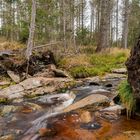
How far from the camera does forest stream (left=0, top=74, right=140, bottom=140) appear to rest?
5676mm

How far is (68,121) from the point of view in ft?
21.0

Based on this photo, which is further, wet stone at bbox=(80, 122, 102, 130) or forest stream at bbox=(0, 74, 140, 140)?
wet stone at bbox=(80, 122, 102, 130)

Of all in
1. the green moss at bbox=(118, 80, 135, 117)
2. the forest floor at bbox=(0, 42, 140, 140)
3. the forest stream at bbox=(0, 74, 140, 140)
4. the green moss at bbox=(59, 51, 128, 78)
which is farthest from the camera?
the green moss at bbox=(59, 51, 128, 78)

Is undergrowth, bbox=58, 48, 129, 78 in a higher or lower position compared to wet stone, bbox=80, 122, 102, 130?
higher

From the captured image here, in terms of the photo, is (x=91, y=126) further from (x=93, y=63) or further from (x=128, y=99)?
(x=93, y=63)

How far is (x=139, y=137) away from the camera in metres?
5.34

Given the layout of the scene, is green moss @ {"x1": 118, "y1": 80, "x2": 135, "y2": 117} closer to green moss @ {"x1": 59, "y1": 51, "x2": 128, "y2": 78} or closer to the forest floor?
the forest floor

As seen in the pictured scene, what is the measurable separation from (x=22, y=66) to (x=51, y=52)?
72.2 inches

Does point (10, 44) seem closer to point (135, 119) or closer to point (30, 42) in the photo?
point (30, 42)

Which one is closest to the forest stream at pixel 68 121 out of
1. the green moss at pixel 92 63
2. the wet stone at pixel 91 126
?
the wet stone at pixel 91 126

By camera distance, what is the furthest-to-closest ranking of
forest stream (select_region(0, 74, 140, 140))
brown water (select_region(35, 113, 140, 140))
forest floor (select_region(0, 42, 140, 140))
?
forest floor (select_region(0, 42, 140, 140)) → forest stream (select_region(0, 74, 140, 140)) → brown water (select_region(35, 113, 140, 140))

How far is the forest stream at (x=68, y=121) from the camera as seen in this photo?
5676 millimetres

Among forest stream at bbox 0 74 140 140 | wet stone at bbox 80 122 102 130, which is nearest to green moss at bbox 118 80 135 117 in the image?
forest stream at bbox 0 74 140 140

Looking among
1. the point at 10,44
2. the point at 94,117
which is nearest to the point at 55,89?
the point at 94,117
